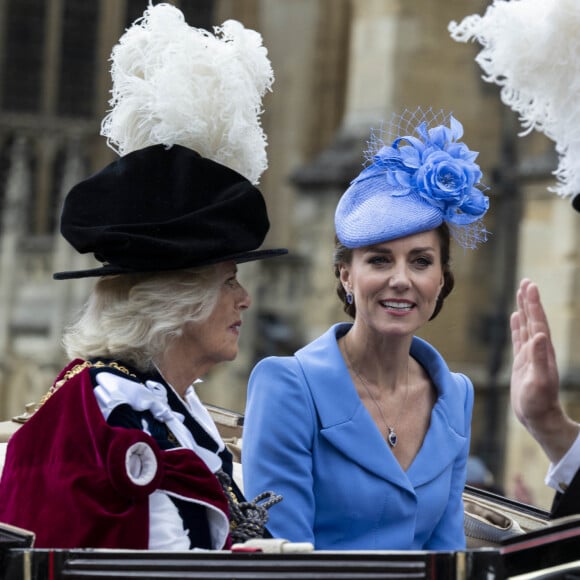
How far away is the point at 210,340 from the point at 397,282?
1.78 ft

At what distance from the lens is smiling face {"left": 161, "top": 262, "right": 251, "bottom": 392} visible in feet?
11.3

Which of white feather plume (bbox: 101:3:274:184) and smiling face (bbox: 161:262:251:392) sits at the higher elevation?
white feather plume (bbox: 101:3:274:184)

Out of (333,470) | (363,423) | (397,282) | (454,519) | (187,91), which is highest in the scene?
(187,91)

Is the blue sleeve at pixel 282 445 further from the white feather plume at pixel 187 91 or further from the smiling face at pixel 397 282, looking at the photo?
the white feather plume at pixel 187 91

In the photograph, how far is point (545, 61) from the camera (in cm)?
394

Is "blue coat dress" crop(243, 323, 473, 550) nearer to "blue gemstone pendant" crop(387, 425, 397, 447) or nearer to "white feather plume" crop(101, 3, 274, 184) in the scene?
"blue gemstone pendant" crop(387, 425, 397, 447)

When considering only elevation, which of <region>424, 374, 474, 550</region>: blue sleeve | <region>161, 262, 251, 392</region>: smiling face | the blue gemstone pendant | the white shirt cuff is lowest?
<region>424, 374, 474, 550</region>: blue sleeve

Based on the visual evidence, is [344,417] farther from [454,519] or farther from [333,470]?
[454,519]

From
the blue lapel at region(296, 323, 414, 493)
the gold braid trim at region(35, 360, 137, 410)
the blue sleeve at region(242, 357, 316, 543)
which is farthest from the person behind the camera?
the blue lapel at region(296, 323, 414, 493)

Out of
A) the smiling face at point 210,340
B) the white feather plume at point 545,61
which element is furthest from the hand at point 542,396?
the smiling face at point 210,340

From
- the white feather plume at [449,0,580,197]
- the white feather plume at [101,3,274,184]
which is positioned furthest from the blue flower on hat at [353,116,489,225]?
the white feather plume at [101,3,274,184]

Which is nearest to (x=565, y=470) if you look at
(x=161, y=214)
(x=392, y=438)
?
(x=392, y=438)

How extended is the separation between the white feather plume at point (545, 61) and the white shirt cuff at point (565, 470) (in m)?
0.63

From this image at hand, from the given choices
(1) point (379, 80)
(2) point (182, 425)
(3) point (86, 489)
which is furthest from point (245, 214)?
(1) point (379, 80)
